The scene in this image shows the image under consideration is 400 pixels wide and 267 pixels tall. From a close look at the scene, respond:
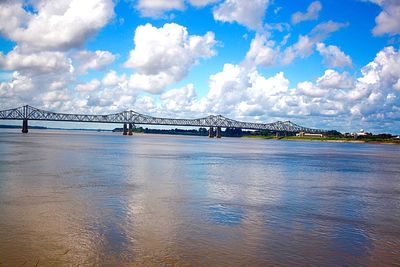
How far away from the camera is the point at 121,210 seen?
49.5ft

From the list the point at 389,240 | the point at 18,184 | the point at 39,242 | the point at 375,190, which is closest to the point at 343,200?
the point at 375,190

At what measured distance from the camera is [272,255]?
10367 mm

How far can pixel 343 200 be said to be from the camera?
19.5 meters

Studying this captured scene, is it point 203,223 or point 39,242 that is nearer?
point 39,242

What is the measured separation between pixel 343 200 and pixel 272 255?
1060 centimetres

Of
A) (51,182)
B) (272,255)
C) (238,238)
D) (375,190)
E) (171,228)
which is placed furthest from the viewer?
(375,190)

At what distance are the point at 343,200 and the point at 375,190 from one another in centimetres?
575

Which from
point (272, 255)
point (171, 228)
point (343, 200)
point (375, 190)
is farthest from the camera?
point (375, 190)

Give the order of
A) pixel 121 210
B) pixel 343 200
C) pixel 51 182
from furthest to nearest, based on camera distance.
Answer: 1. pixel 51 182
2. pixel 343 200
3. pixel 121 210

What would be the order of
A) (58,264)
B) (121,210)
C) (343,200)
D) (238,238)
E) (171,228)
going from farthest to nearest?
(343,200), (121,210), (171,228), (238,238), (58,264)

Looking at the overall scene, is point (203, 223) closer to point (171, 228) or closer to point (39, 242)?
point (171, 228)

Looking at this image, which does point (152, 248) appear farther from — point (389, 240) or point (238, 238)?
point (389, 240)

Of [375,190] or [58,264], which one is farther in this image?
[375,190]

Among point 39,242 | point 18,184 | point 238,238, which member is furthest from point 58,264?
point 18,184
